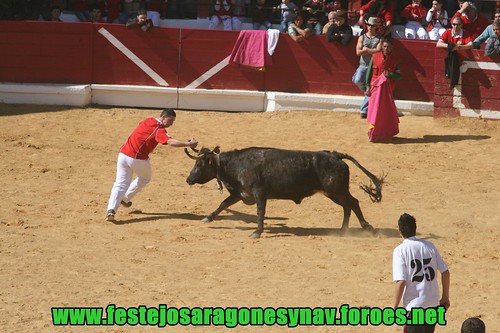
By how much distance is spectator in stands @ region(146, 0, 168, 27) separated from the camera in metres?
19.1

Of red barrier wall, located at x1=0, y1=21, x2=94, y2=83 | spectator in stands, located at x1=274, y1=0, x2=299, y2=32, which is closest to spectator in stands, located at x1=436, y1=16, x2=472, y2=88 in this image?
spectator in stands, located at x1=274, y1=0, x2=299, y2=32

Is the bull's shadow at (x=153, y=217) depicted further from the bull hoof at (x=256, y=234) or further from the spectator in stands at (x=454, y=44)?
the spectator in stands at (x=454, y=44)

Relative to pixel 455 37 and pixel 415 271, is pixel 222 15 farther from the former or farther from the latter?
pixel 415 271

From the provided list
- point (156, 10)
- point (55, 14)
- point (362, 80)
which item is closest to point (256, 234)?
point (362, 80)

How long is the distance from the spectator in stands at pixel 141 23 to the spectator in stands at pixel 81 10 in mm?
1594

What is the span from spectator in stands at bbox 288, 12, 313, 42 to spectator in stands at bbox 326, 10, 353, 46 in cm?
36

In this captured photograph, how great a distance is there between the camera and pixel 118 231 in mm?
11680

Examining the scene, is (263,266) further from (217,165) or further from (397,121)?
(397,121)

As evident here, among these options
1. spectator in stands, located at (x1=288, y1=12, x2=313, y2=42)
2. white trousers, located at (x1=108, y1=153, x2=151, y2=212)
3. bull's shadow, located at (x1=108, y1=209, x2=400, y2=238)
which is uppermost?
spectator in stands, located at (x1=288, y1=12, x2=313, y2=42)

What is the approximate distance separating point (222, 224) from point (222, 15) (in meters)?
7.76

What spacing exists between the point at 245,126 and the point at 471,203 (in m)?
4.88

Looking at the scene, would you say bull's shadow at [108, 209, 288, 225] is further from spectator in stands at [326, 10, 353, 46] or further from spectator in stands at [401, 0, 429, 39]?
spectator in stands at [401, 0, 429, 39]

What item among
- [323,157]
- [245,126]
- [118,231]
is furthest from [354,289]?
[245,126]

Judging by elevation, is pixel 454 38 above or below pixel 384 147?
above
